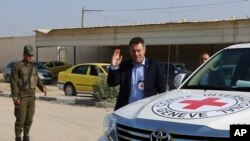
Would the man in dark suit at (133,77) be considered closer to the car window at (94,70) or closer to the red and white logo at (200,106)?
the red and white logo at (200,106)

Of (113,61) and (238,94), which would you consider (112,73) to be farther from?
(238,94)

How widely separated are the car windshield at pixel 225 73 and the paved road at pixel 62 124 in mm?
4194

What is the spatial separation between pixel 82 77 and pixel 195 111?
54.2 ft

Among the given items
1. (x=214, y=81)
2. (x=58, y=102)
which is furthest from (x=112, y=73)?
(x=58, y=102)

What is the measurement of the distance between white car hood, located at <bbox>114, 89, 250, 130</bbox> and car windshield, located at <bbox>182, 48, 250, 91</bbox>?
0.27 m

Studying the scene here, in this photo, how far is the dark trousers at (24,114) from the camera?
27.5ft

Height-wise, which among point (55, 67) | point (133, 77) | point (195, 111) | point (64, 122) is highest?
point (133, 77)

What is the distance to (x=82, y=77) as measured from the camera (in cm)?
2019

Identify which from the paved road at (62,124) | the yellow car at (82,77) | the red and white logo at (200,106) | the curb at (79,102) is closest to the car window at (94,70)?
the yellow car at (82,77)

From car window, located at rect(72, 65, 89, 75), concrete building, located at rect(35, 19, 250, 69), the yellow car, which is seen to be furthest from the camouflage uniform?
concrete building, located at rect(35, 19, 250, 69)

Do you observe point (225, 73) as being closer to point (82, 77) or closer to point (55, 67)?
point (82, 77)

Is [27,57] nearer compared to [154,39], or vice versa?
[27,57]

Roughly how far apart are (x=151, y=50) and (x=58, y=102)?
20.8 m

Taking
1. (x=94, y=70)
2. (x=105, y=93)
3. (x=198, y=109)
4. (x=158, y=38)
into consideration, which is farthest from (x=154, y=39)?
(x=198, y=109)
